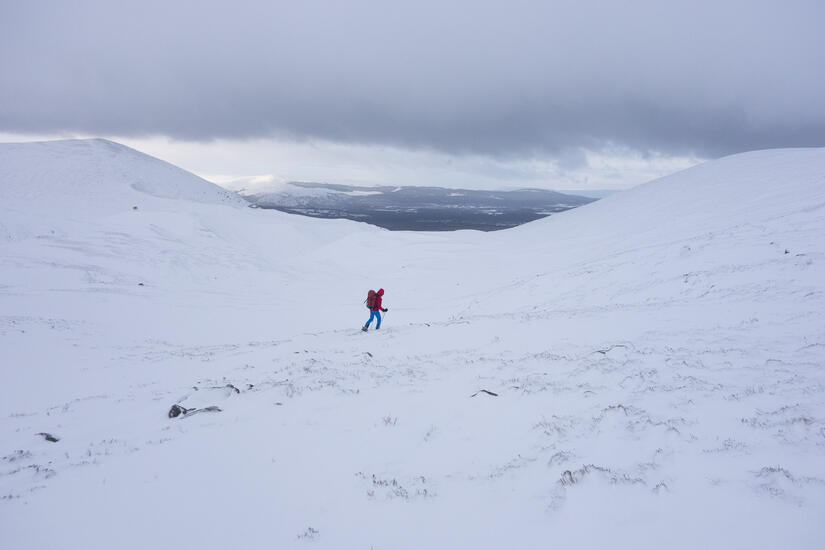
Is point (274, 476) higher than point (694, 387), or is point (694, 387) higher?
point (694, 387)

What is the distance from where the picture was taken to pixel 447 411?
845 cm

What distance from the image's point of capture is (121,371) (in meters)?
14.8

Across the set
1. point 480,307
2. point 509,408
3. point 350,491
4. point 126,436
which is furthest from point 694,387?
point 480,307

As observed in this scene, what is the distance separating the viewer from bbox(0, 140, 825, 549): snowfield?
16.0ft

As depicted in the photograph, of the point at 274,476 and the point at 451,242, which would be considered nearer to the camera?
the point at 274,476

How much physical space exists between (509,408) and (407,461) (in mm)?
2646

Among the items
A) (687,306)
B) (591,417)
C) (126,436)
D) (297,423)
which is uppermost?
(687,306)

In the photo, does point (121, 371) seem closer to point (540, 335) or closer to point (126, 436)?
point (126, 436)

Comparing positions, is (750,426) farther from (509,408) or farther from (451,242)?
(451,242)

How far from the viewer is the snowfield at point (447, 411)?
488 centimetres

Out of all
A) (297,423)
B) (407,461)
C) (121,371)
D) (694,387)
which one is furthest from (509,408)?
(121,371)

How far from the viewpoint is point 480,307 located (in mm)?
24156

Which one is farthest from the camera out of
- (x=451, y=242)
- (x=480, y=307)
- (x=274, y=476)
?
(x=451, y=242)

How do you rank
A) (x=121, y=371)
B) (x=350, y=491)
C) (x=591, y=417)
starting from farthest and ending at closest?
(x=121, y=371), (x=591, y=417), (x=350, y=491)
